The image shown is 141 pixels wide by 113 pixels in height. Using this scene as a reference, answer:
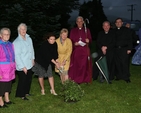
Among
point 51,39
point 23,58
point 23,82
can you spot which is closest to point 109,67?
point 51,39

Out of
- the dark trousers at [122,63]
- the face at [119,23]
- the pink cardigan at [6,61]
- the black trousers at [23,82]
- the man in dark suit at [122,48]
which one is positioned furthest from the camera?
the dark trousers at [122,63]

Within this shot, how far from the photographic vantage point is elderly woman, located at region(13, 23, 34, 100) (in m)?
6.43

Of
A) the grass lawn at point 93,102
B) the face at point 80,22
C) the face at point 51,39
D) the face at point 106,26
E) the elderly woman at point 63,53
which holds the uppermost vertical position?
the face at point 80,22

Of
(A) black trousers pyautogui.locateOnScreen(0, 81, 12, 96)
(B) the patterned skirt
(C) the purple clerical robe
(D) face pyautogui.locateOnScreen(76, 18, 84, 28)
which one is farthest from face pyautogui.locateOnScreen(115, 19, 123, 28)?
(A) black trousers pyautogui.locateOnScreen(0, 81, 12, 96)

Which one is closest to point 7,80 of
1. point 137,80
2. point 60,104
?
point 60,104

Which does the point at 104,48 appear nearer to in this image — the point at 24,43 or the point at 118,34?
the point at 118,34

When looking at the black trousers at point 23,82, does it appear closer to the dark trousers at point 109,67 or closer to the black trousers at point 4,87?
the black trousers at point 4,87

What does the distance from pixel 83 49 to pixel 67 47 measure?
105 centimetres

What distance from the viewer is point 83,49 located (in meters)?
8.45

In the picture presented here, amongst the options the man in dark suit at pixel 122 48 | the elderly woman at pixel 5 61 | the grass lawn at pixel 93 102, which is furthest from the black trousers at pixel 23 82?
the man in dark suit at pixel 122 48

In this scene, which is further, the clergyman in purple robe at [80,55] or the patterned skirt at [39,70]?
the clergyman in purple robe at [80,55]

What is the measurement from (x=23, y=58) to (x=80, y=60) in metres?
2.45

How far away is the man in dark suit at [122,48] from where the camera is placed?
8.70m

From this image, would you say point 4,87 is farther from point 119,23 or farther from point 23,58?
point 119,23
